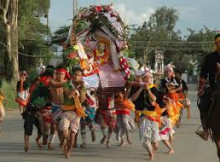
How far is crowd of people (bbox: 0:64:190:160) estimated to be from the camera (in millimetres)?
10172

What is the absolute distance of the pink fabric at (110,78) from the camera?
12.0 meters

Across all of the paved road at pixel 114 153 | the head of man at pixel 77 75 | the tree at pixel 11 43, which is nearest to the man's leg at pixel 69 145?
the paved road at pixel 114 153

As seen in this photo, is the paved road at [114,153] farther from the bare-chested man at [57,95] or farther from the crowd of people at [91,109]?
the bare-chested man at [57,95]

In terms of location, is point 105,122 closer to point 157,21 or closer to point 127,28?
point 127,28

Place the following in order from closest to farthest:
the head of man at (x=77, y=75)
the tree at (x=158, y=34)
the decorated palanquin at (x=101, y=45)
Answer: the head of man at (x=77, y=75)
the decorated palanquin at (x=101, y=45)
the tree at (x=158, y=34)

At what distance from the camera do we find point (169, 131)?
1112cm

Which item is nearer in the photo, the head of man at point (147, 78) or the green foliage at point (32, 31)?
the head of man at point (147, 78)

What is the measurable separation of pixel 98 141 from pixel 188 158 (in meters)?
3.35

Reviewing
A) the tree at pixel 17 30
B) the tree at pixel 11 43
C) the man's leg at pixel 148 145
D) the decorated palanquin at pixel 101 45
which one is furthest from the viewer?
the tree at pixel 17 30

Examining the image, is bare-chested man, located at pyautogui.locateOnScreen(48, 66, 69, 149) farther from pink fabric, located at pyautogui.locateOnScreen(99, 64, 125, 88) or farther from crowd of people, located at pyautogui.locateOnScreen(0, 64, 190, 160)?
pink fabric, located at pyautogui.locateOnScreen(99, 64, 125, 88)

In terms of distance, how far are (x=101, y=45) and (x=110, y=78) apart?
38.5 inches

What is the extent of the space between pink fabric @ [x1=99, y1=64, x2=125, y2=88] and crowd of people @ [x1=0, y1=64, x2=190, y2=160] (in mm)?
160

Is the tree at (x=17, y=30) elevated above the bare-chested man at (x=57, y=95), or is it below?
above

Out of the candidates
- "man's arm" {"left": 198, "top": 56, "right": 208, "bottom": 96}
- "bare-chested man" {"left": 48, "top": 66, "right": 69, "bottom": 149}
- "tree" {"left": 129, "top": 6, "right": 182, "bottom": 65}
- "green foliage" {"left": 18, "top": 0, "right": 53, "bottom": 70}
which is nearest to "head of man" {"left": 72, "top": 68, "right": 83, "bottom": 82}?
"bare-chested man" {"left": 48, "top": 66, "right": 69, "bottom": 149}
